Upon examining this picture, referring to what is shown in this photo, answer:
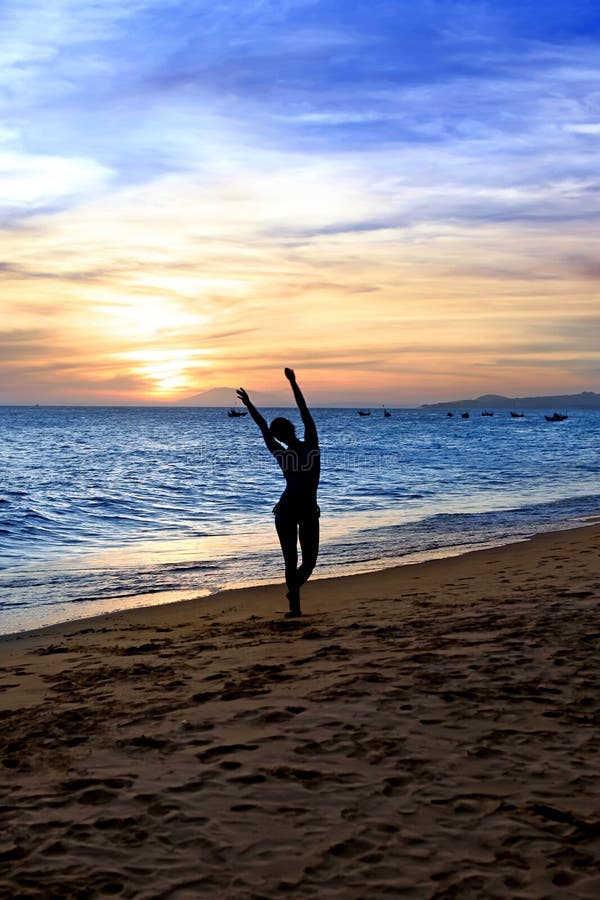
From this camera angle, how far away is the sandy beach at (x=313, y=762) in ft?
11.0

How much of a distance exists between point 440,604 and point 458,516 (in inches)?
456

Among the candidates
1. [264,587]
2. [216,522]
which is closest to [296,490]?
[264,587]

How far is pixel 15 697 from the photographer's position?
5941mm

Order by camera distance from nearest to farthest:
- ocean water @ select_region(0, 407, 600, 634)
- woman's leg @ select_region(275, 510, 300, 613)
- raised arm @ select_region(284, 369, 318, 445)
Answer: raised arm @ select_region(284, 369, 318, 445) → woman's leg @ select_region(275, 510, 300, 613) → ocean water @ select_region(0, 407, 600, 634)

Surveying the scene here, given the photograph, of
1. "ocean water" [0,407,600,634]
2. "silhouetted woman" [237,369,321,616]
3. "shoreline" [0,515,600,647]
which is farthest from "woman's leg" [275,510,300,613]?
"ocean water" [0,407,600,634]

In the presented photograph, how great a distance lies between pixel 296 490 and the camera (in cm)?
827

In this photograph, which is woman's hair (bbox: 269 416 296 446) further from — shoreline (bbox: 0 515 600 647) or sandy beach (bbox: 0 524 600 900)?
shoreline (bbox: 0 515 600 647)

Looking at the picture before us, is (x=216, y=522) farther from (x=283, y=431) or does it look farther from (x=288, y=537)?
(x=283, y=431)

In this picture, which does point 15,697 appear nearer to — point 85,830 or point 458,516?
point 85,830

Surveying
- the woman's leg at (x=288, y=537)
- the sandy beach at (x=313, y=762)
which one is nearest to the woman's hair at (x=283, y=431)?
the woman's leg at (x=288, y=537)

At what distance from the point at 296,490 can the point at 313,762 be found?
4.14 metres

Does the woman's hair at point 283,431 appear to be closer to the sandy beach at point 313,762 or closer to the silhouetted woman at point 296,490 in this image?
the silhouetted woman at point 296,490

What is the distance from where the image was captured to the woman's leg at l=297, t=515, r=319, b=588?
841 centimetres

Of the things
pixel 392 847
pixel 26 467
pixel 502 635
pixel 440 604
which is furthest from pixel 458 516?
pixel 26 467
